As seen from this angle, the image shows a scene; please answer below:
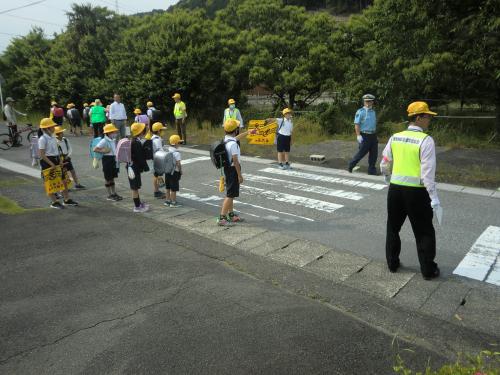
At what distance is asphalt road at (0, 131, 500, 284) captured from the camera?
633 cm

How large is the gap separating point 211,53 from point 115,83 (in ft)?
20.6

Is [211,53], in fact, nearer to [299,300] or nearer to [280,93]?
[280,93]

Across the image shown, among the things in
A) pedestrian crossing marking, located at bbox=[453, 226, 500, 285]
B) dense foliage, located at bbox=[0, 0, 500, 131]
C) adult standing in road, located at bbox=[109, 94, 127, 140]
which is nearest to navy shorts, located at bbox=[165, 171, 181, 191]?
pedestrian crossing marking, located at bbox=[453, 226, 500, 285]

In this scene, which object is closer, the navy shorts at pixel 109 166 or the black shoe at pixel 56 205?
the black shoe at pixel 56 205

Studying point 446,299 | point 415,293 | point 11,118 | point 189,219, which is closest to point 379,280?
point 415,293

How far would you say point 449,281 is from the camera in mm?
5043

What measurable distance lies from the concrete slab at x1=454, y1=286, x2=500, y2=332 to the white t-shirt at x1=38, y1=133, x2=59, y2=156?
746 cm

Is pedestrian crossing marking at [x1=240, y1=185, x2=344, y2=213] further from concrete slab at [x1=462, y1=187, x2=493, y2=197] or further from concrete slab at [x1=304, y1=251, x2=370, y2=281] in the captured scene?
concrete slab at [x1=462, y1=187, x2=493, y2=197]

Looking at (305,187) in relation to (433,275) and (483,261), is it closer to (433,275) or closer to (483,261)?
(483,261)

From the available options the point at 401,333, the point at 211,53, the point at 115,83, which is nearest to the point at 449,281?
the point at 401,333

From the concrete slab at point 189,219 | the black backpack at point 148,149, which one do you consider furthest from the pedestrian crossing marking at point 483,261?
the black backpack at point 148,149

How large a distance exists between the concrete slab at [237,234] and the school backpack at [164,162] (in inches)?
73.5

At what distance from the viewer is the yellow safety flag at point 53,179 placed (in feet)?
26.8

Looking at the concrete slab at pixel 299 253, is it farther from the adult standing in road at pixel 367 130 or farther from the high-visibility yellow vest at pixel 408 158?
the adult standing in road at pixel 367 130
